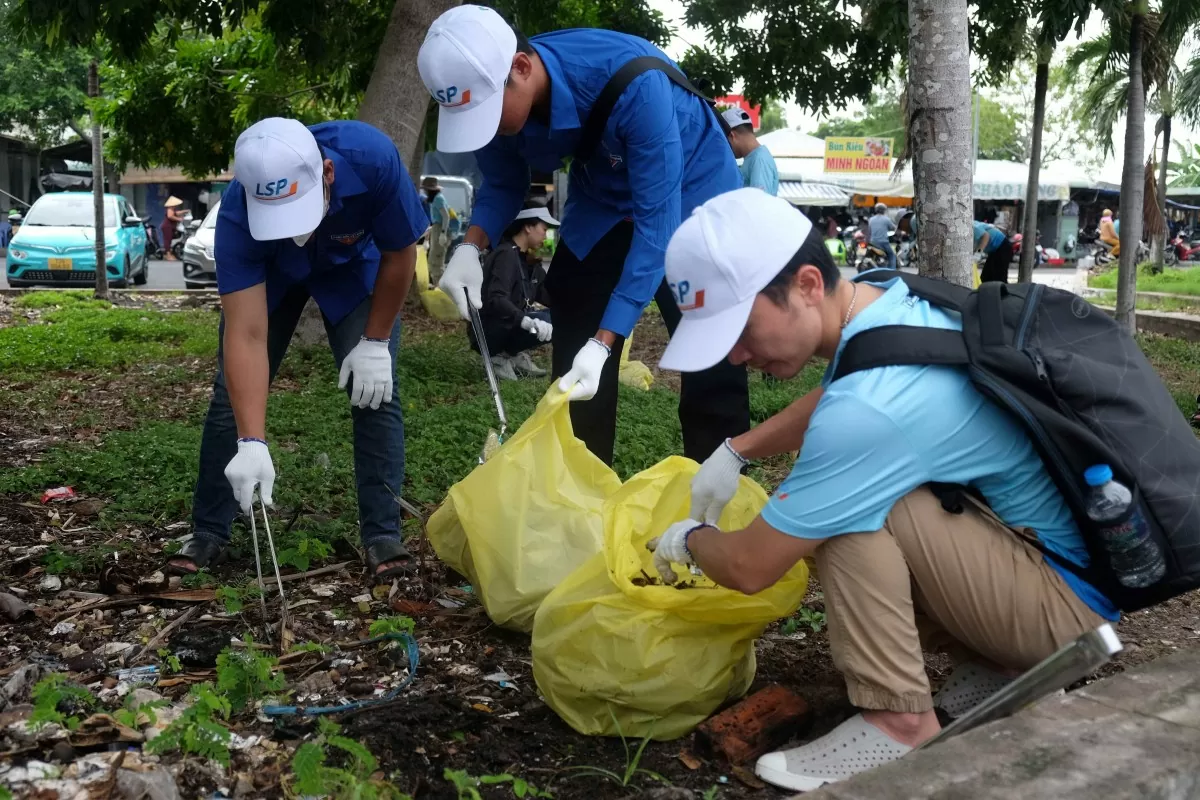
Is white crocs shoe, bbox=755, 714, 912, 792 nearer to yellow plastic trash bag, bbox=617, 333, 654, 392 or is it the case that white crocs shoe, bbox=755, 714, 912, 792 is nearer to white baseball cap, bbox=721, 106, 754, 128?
yellow plastic trash bag, bbox=617, 333, 654, 392

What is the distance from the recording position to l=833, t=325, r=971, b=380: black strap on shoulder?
196 centimetres

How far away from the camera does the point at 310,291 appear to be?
10.6ft

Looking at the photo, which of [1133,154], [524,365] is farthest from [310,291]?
[1133,154]

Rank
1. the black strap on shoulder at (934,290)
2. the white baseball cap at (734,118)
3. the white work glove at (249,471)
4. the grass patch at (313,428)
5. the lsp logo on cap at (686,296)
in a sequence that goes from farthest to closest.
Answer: the white baseball cap at (734,118) → the grass patch at (313,428) → the white work glove at (249,471) → the black strap on shoulder at (934,290) → the lsp logo on cap at (686,296)

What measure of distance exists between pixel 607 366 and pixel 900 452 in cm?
141

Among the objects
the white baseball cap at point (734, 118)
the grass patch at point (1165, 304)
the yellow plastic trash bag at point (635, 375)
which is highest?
the white baseball cap at point (734, 118)

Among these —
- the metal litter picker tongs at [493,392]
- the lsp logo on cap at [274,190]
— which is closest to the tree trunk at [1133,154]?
the metal litter picker tongs at [493,392]

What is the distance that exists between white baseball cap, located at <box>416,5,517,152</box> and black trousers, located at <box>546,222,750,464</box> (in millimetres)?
628

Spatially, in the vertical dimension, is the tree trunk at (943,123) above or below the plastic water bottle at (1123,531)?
above

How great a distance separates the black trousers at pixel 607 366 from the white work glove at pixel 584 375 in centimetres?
43

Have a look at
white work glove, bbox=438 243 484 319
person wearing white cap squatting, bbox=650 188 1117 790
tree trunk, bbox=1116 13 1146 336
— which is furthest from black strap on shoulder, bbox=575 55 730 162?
tree trunk, bbox=1116 13 1146 336

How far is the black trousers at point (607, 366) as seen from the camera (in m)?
3.23

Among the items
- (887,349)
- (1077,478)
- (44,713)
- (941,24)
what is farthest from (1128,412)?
(941,24)

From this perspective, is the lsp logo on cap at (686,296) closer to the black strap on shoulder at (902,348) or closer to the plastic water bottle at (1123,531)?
the black strap on shoulder at (902,348)
